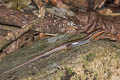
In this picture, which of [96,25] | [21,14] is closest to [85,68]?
[96,25]

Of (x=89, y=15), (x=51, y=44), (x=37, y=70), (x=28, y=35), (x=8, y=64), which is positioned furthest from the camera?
(x=89, y=15)

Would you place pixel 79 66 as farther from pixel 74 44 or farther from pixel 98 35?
pixel 98 35

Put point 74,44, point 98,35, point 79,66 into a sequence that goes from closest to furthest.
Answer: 1. point 79,66
2. point 74,44
3. point 98,35

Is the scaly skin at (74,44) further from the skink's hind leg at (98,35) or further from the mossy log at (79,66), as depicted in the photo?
the mossy log at (79,66)

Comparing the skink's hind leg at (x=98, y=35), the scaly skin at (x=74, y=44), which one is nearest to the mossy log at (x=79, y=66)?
the scaly skin at (x=74, y=44)

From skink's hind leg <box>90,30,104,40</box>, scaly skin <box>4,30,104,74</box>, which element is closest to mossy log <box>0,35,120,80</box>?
scaly skin <box>4,30,104,74</box>

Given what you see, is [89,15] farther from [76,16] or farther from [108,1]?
[108,1]

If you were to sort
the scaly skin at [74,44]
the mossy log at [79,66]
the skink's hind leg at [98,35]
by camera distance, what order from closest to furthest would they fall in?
1. the mossy log at [79,66]
2. the scaly skin at [74,44]
3. the skink's hind leg at [98,35]

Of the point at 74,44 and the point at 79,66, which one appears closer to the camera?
the point at 79,66

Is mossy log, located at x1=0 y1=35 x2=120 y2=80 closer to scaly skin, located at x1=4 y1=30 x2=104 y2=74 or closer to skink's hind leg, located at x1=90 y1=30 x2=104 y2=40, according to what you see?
scaly skin, located at x1=4 y1=30 x2=104 y2=74

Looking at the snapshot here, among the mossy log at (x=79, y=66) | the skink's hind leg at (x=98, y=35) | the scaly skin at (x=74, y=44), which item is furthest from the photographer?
the skink's hind leg at (x=98, y=35)

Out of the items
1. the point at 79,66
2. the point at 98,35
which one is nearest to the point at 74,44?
the point at 98,35
